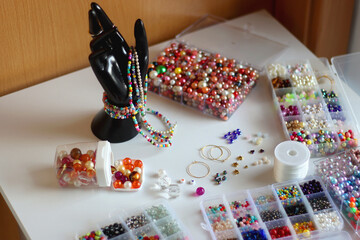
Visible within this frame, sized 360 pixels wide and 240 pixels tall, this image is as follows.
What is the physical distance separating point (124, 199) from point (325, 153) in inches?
21.2

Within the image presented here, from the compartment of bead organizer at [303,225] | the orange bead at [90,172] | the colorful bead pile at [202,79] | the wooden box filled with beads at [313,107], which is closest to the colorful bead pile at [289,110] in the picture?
the wooden box filled with beads at [313,107]

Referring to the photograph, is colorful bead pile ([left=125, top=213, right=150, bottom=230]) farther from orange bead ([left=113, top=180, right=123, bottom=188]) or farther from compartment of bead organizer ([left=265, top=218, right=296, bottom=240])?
compartment of bead organizer ([left=265, top=218, right=296, bottom=240])

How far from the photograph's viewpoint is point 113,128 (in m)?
1.43

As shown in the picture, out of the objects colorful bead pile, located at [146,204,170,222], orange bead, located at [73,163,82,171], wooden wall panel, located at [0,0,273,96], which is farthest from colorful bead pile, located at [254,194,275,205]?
wooden wall panel, located at [0,0,273,96]

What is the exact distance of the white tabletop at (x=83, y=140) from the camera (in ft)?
4.19

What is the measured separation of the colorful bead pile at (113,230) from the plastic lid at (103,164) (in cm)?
12

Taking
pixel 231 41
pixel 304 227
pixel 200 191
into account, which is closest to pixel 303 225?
pixel 304 227

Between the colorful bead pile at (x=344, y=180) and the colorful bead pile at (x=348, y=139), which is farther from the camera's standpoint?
the colorful bead pile at (x=348, y=139)

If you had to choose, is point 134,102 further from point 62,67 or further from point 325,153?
point 325,153

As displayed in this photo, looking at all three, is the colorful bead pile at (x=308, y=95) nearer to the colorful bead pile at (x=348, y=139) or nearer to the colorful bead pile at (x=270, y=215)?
the colorful bead pile at (x=348, y=139)

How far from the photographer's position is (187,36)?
5.96 ft

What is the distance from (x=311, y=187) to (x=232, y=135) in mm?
263

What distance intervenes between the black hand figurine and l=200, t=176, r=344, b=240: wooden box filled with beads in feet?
1.07

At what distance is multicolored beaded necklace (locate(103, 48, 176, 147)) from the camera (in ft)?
4.44
